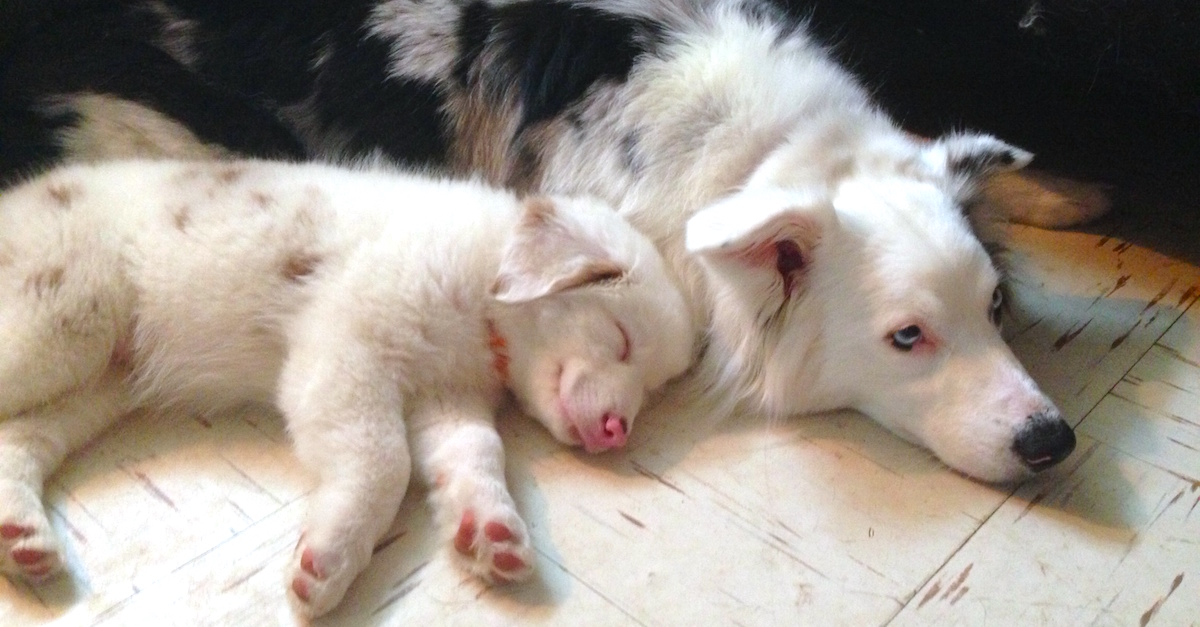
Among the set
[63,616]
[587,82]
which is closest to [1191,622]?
[587,82]

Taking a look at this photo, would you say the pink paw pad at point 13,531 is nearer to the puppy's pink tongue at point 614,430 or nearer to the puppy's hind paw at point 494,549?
the puppy's hind paw at point 494,549

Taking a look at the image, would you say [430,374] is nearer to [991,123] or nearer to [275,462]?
[275,462]

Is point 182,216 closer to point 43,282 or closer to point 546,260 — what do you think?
point 43,282

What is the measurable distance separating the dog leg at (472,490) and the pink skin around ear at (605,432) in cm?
16

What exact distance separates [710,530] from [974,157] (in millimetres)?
1022

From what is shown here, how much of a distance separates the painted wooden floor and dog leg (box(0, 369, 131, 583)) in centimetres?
4

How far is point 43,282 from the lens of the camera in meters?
1.71

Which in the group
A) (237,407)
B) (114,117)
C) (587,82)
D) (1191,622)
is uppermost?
(587,82)

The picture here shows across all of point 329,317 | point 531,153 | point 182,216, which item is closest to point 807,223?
point 531,153

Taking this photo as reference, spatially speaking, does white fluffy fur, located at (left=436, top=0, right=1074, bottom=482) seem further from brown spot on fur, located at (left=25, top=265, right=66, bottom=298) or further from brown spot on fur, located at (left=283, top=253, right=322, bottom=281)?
brown spot on fur, located at (left=25, top=265, right=66, bottom=298)

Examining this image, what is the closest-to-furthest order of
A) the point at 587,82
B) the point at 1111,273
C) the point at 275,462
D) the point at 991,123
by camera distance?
the point at 275,462 < the point at 587,82 < the point at 1111,273 < the point at 991,123

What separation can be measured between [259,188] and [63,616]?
851mm

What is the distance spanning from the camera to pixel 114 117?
7.50 ft

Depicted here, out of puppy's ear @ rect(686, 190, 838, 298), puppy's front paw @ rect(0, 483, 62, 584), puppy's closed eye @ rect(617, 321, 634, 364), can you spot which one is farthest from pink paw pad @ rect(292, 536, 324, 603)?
puppy's ear @ rect(686, 190, 838, 298)
